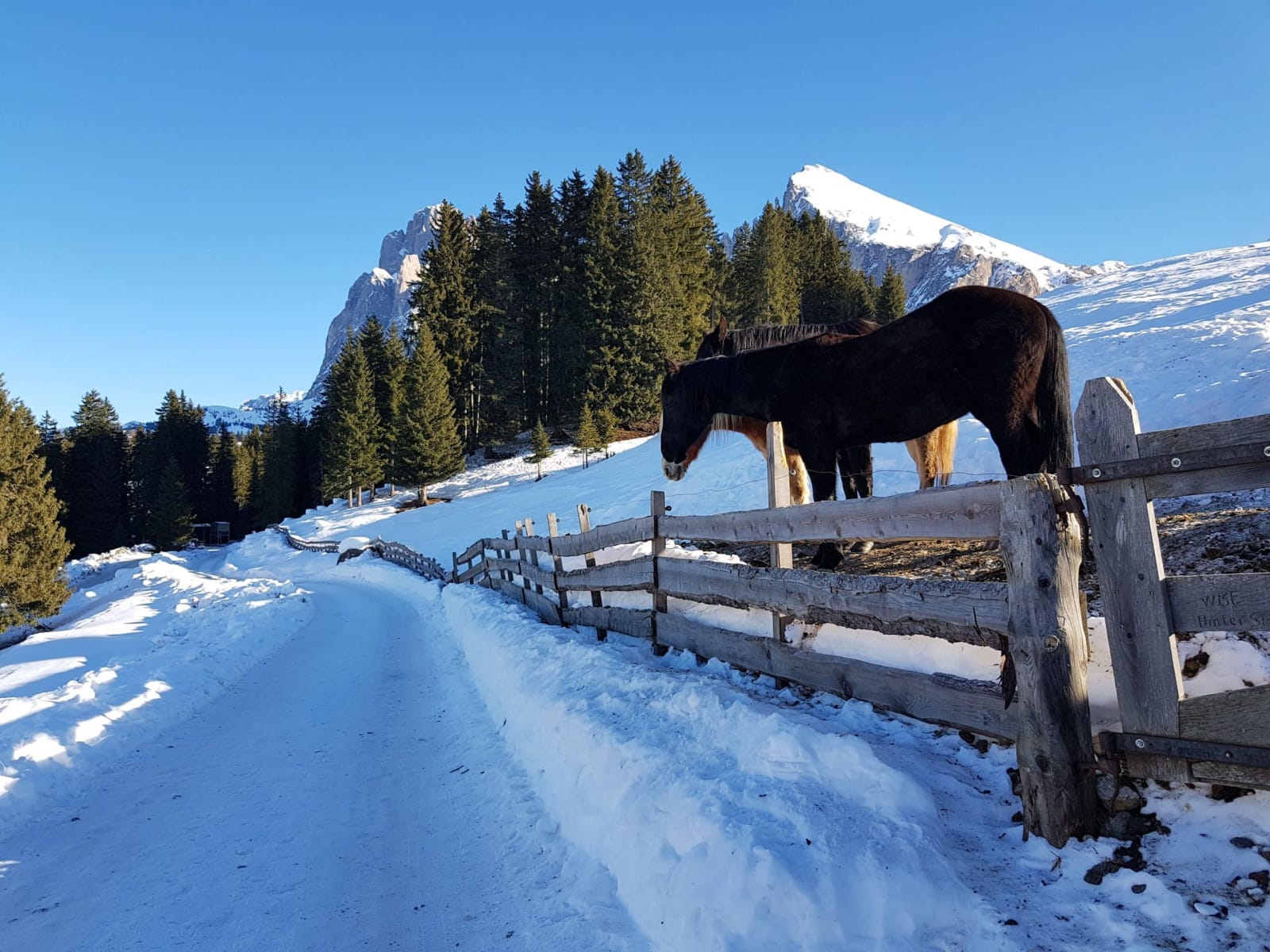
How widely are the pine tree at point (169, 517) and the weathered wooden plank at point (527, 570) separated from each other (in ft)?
181

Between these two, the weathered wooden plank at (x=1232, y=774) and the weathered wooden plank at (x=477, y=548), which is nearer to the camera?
the weathered wooden plank at (x=1232, y=774)

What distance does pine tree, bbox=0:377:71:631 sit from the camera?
88.5 feet

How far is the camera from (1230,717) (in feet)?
6.66

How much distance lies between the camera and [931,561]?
→ 5.68 metres

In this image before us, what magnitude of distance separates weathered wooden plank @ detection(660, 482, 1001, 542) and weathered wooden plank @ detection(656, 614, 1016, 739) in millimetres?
714

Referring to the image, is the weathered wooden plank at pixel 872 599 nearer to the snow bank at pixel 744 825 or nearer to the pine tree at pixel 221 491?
the snow bank at pixel 744 825

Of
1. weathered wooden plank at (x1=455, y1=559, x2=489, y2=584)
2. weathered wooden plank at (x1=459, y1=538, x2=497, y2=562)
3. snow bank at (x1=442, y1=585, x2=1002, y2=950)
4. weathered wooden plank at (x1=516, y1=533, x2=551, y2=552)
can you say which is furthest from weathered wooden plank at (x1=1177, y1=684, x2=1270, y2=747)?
weathered wooden plank at (x1=455, y1=559, x2=489, y2=584)

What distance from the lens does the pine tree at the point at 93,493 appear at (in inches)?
2130

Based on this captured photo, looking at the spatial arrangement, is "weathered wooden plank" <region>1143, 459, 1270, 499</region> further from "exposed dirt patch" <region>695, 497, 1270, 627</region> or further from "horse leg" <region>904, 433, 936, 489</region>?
"horse leg" <region>904, 433, 936, 489</region>

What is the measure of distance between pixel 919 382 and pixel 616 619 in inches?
144

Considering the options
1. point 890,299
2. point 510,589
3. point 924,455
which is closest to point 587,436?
point 510,589

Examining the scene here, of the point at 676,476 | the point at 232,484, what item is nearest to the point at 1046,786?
the point at 676,476

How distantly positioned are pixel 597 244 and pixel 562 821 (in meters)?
40.8

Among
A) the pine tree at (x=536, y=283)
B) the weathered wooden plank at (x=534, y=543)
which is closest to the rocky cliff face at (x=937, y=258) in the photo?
the pine tree at (x=536, y=283)
